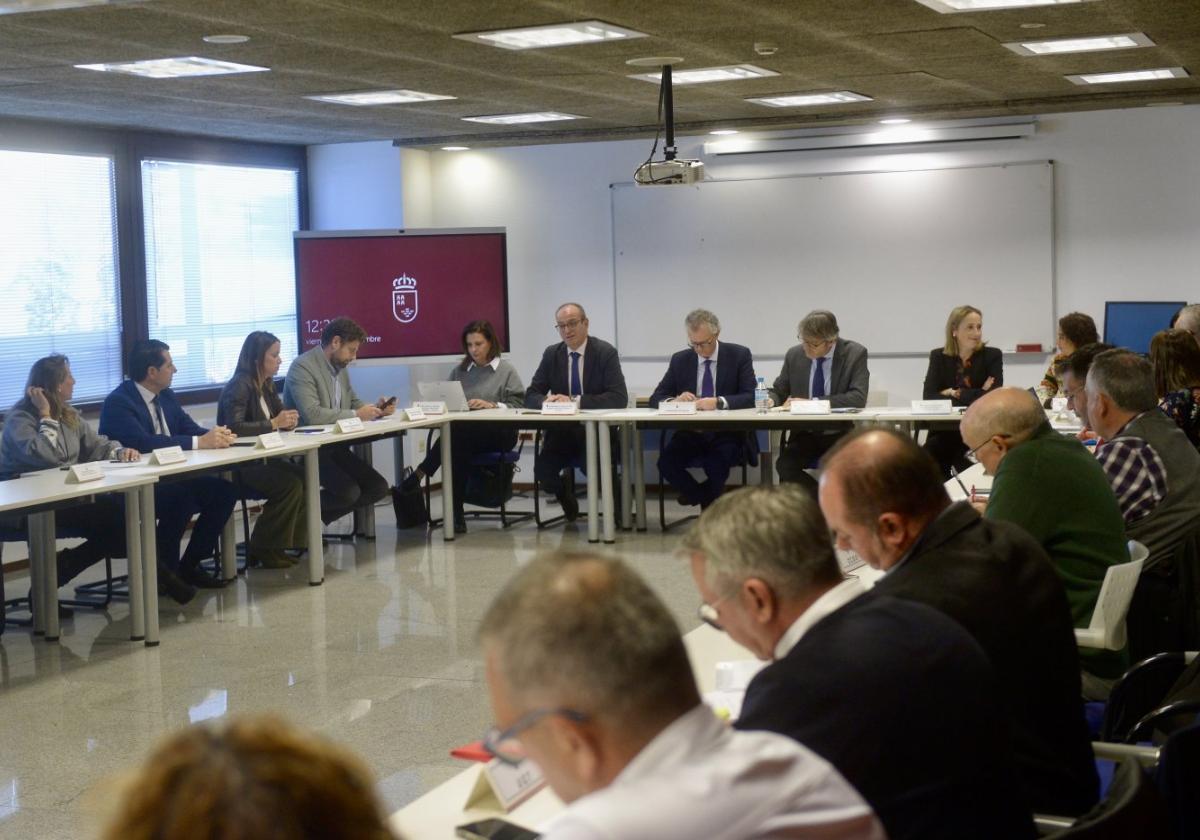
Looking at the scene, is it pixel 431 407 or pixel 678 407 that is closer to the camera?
pixel 678 407

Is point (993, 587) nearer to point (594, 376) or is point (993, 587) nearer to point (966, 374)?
point (966, 374)

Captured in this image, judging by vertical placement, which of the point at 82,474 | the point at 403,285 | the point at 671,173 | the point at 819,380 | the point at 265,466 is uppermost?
the point at 671,173

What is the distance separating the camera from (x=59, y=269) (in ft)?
27.8

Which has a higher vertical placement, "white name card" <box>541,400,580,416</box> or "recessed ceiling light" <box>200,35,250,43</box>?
"recessed ceiling light" <box>200,35,250,43</box>

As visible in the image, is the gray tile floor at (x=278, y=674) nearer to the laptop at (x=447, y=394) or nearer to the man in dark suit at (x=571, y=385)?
the man in dark suit at (x=571, y=385)

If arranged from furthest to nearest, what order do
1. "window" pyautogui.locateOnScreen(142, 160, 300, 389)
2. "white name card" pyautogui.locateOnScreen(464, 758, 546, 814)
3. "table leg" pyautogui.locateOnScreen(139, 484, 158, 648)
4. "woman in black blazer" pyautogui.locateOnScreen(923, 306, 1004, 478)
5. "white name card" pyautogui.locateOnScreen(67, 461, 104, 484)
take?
"window" pyautogui.locateOnScreen(142, 160, 300, 389) < "woman in black blazer" pyautogui.locateOnScreen(923, 306, 1004, 478) < "table leg" pyautogui.locateOnScreen(139, 484, 158, 648) < "white name card" pyautogui.locateOnScreen(67, 461, 104, 484) < "white name card" pyautogui.locateOnScreen(464, 758, 546, 814)

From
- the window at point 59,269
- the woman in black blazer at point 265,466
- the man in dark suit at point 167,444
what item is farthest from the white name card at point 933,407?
the window at point 59,269

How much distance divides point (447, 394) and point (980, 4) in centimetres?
444

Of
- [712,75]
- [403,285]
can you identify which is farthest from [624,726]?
[403,285]

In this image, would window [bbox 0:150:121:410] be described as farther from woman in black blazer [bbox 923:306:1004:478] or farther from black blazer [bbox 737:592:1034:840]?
black blazer [bbox 737:592:1034:840]

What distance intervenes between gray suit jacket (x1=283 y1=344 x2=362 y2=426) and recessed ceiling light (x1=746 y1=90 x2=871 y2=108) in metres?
3.09

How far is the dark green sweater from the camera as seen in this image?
339 centimetres

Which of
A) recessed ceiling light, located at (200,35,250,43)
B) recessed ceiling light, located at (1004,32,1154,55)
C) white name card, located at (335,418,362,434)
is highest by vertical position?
recessed ceiling light, located at (1004,32,1154,55)

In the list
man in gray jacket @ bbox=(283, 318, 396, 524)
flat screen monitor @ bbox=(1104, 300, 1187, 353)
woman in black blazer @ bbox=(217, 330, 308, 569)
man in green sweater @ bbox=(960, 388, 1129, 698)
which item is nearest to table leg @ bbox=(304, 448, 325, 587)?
woman in black blazer @ bbox=(217, 330, 308, 569)
